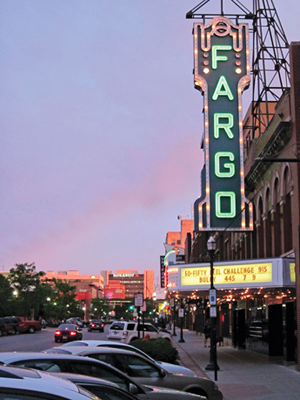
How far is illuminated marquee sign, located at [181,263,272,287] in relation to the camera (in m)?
24.1

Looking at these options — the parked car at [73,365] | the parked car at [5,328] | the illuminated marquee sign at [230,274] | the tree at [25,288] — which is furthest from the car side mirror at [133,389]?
the tree at [25,288]

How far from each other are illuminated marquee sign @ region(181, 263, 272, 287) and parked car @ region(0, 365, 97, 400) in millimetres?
20551

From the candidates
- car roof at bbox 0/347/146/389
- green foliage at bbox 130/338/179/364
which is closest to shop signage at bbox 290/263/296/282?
green foliage at bbox 130/338/179/364

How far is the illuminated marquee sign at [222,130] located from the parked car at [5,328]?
119ft

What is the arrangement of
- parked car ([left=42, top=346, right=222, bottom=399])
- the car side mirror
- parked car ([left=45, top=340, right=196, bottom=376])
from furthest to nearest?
parked car ([left=45, top=340, right=196, bottom=376])
parked car ([left=42, top=346, right=222, bottom=399])
the car side mirror

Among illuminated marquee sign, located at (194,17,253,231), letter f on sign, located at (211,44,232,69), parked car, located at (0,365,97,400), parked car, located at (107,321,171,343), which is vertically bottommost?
parked car, located at (107,321,171,343)

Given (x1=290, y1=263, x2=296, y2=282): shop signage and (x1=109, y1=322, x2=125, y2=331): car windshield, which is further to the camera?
(x1=109, y1=322, x2=125, y2=331): car windshield

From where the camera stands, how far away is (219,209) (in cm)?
2903

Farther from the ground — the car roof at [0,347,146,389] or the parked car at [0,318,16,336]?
the car roof at [0,347,146,389]

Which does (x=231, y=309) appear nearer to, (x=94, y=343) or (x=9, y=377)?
(x=94, y=343)

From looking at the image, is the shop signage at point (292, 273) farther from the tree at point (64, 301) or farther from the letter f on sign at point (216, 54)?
the tree at point (64, 301)

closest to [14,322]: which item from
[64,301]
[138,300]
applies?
[138,300]

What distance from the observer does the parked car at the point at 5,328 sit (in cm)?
5905

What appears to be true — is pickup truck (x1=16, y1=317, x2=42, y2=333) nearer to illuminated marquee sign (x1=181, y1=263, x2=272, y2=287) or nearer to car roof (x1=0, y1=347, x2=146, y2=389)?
illuminated marquee sign (x1=181, y1=263, x2=272, y2=287)
